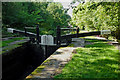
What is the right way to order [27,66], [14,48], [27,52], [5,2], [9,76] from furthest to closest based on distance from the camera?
[5,2] → [27,52] → [27,66] → [14,48] → [9,76]

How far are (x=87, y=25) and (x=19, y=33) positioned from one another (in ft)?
21.6

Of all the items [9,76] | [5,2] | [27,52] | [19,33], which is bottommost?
[9,76]

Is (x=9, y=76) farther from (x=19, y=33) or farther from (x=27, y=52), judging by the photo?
(x=19, y=33)

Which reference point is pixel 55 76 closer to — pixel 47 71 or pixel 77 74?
pixel 47 71

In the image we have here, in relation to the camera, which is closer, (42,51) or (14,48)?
(14,48)

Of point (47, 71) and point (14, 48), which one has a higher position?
point (14, 48)

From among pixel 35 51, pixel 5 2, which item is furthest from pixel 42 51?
pixel 5 2

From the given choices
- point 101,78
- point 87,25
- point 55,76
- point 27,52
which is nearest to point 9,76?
point 27,52

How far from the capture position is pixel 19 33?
36.0ft

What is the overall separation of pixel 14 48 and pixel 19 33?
4341 millimetres

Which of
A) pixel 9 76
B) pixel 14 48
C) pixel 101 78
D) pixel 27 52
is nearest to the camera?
pixel 101 78

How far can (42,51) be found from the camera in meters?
8.73

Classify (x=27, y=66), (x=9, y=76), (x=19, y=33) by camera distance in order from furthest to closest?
(x=19, y=33)
(x=27, y=66)
(x=9, y=76)

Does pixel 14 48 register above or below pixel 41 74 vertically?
above
